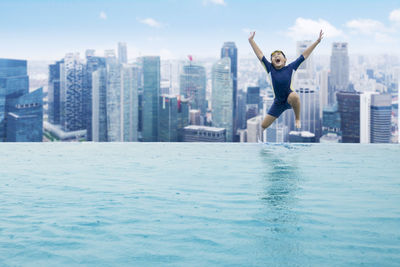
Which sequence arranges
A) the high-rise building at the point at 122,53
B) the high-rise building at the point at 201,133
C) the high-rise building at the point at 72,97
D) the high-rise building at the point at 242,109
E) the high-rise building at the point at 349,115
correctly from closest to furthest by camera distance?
the high-rise building at the point at 201,133, the high-rise building at the point at 349,115, the high-rise building at the point at 242,109, the high-rise building at the point at 72,97, the high-rise building at the point at 122,53

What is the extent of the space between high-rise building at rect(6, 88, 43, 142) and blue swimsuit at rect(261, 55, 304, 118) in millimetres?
27228

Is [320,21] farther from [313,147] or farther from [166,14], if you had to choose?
[313,147]

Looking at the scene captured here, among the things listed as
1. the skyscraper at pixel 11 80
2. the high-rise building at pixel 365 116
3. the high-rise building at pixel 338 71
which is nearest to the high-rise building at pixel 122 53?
the skyscraper at pixel 11 80

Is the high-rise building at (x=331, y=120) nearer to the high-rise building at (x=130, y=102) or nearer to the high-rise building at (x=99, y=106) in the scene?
the high-rise building at (x=130, y=102)

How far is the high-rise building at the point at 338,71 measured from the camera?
2970 cm

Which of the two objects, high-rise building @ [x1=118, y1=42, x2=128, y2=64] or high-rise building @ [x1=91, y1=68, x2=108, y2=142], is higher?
high-rise building @ [x1=118, y1=42, x2=128, y2=64]

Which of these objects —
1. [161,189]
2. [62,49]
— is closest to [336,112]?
[62,49]

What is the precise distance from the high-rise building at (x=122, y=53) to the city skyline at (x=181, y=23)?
1.92 m

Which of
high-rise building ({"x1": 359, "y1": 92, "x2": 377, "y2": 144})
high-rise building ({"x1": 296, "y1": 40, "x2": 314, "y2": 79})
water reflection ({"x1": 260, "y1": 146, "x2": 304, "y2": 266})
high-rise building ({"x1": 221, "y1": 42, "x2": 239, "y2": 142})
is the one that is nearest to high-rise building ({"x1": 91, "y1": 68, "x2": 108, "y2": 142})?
high-rise building ({"x1": 221, "y1": 42, "x2": 239, "y2": 142})

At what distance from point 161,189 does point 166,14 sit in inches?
1258

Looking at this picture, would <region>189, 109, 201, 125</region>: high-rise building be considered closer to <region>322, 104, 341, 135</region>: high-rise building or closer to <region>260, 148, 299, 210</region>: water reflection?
<region>322, 104, 341, 135</region>: high-rise building

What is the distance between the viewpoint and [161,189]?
13.3 feet

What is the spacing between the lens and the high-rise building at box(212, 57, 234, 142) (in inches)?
1100

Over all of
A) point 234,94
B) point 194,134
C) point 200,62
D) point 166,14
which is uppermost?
point 166,14
